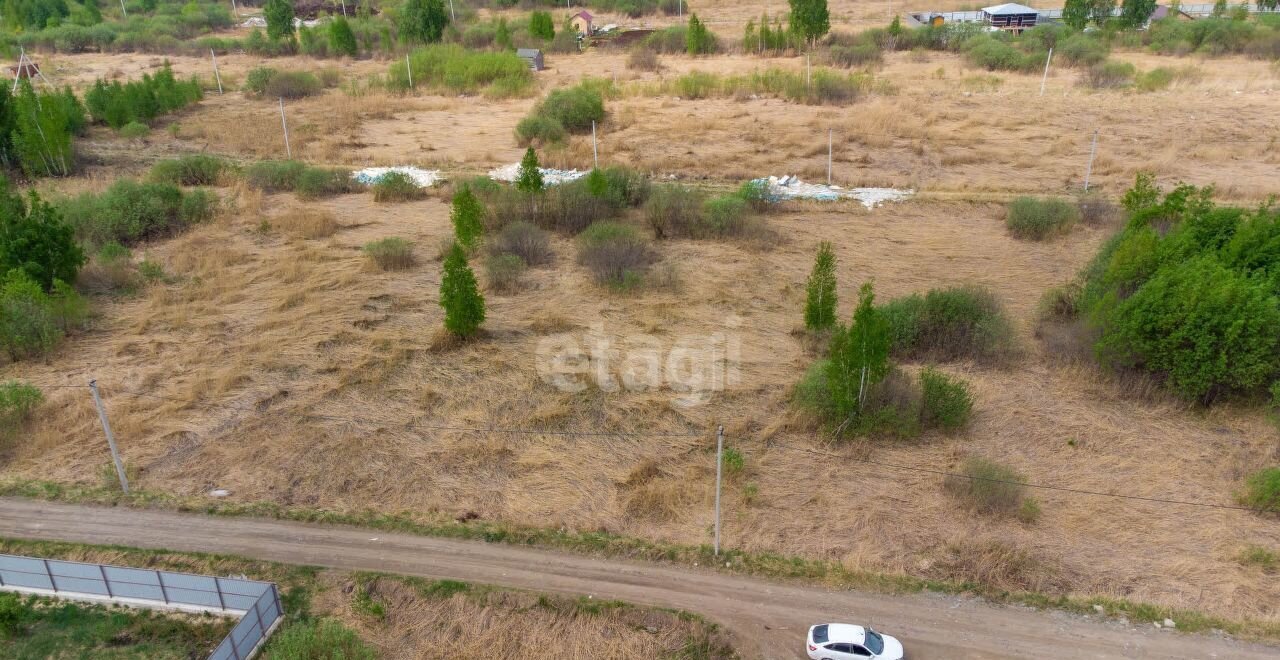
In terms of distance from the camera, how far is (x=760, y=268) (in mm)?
21875

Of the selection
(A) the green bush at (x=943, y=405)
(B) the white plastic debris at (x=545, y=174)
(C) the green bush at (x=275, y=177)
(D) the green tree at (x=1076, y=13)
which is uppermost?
(D) the green tree at (x=1076, y=13)

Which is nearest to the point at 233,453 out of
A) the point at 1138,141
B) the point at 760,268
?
the point at 760,268

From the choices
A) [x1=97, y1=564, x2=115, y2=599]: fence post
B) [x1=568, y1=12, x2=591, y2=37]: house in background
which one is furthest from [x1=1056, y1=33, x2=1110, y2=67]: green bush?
[x1=97, y1=564, x2=115, y2=599]: fence post

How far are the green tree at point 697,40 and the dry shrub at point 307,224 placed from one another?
3195 cm

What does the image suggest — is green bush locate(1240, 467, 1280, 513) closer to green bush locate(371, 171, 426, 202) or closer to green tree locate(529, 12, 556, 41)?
green bush locate(371, 171, 426, 202)

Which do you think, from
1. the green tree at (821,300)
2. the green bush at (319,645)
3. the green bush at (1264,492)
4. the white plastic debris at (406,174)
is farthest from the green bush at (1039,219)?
the green bush at (319,645)

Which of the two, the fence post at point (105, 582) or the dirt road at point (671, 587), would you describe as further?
the fence post at point (105, 582)

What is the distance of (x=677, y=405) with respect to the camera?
16000mm

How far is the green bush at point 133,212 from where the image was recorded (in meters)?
23.7

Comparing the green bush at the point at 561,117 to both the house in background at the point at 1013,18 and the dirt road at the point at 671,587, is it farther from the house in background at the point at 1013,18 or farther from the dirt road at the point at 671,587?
the house in background at the point at 1013,18

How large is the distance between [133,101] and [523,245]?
998 inches

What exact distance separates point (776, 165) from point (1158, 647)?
879 inches

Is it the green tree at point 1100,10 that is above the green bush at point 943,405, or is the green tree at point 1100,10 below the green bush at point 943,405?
above

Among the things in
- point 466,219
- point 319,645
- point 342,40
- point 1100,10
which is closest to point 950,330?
point 466,219
